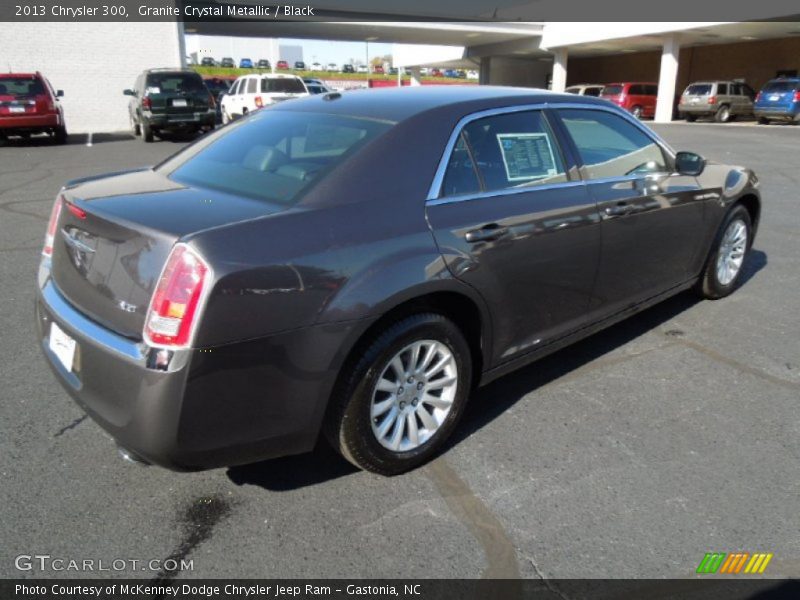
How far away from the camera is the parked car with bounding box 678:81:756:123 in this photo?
27.3 meters

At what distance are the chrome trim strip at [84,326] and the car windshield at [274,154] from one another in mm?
765

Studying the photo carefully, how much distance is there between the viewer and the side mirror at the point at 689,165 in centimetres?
428

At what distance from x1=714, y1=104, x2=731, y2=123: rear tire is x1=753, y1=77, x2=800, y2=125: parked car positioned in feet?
6.77

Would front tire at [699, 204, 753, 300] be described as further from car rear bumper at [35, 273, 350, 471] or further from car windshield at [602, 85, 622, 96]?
car windshield at [602, 85, 622, 96]

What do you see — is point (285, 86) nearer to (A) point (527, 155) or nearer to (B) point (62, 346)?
(A) point (527, 155)

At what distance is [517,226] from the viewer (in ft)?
10.3

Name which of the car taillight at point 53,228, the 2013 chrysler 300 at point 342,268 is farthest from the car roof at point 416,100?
the car taillight at point 53,228

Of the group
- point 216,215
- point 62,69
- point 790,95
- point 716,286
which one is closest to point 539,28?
point 790,95

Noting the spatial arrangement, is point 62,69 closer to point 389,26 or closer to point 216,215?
point 389,26

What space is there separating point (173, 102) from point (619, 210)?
1656 centimetres

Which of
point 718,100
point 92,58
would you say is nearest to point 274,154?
point 92,58

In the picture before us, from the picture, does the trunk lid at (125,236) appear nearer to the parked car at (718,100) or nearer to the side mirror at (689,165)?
the side mirror at (689,165)

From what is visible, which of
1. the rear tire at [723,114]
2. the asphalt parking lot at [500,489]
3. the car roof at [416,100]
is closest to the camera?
the asphalt parking lot at [500,489]

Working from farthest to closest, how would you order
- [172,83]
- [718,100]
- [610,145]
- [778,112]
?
1. [718,100]
2. [778,112]
3. [172,83]
4. [610,145]
